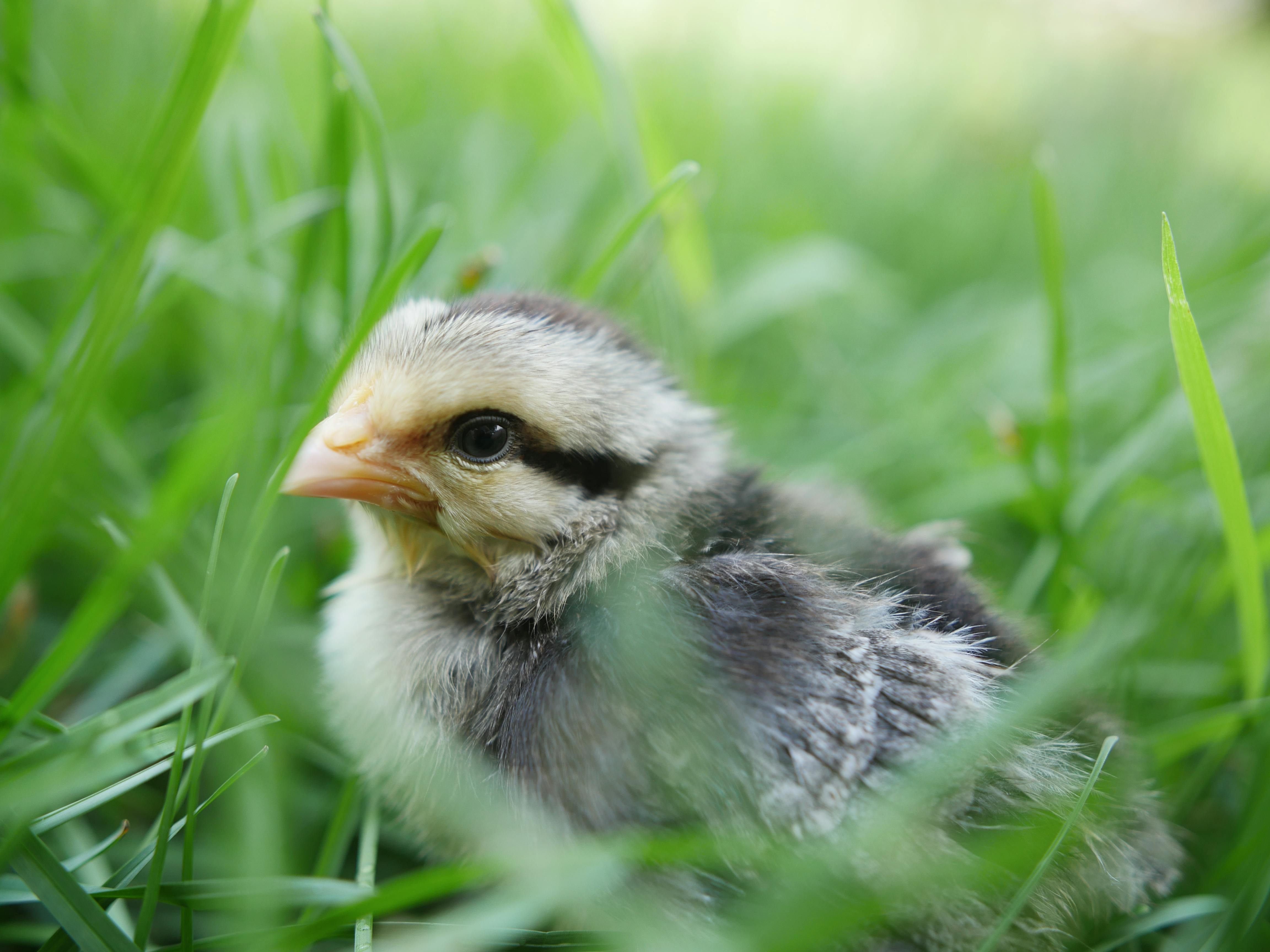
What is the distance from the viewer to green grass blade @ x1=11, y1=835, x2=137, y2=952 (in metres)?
0.70

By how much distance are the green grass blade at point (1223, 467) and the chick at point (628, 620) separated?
32 cm

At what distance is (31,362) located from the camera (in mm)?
1444

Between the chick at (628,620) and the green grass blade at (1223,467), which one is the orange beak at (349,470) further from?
the green grass blade at (1223,467)

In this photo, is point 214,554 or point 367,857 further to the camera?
point 367,857

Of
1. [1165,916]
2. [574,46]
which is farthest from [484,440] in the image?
[1165,916]

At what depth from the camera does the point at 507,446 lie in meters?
1.09

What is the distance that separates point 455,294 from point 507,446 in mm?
609

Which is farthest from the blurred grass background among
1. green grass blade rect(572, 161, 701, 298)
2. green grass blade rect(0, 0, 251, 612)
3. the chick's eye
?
the chick's eye

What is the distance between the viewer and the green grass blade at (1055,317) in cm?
130

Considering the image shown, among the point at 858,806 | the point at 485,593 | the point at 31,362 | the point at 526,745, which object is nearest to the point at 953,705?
the point at 858,806

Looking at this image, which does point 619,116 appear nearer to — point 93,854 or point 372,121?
point 372,121

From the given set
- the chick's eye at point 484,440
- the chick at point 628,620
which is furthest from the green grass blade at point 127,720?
the chick's eye at point 484,440

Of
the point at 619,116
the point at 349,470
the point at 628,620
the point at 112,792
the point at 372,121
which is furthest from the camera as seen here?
the point at 619,116

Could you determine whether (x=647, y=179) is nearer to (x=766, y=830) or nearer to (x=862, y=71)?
Answer: (x=766, y=830)
